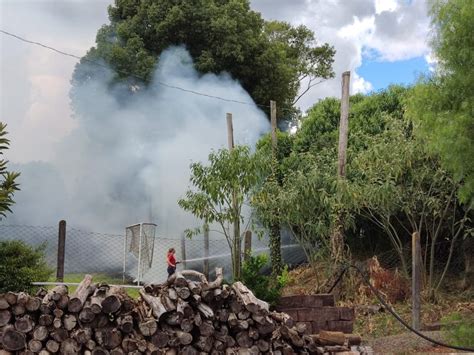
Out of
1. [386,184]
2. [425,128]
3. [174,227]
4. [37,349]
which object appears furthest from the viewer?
[174,227]

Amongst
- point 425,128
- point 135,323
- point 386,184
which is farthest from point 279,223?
point 135,323

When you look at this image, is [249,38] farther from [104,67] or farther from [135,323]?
[135,323]

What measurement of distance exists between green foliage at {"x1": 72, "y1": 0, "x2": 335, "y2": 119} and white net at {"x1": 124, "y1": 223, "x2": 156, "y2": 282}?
10889 millimetres

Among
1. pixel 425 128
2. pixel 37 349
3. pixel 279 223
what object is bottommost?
pixel 37 349

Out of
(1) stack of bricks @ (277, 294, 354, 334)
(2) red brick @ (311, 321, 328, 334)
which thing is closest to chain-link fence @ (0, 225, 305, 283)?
(1) stack of bricks @ (277, 294, 354, 334)

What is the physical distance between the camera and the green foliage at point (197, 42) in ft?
88.2

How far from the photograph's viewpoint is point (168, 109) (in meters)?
27.2

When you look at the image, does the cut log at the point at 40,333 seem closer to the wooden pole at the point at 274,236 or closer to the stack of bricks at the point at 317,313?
the stack of bricks at the point at 317,313

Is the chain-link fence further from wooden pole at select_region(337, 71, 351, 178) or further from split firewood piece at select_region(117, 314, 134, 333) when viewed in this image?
split firewood piece at select_region(117, 314, 134, 333)

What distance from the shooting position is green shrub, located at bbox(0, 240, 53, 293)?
33.0 ft

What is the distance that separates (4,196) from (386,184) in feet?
22.3

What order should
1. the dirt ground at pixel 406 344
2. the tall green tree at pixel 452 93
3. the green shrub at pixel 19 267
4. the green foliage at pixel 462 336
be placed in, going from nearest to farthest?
the green foliage at pixel 462 336 < the dirt ground at pixel 406 344 < the green shrub at pixel 19 267 < the tall green tree at pixel 452 93

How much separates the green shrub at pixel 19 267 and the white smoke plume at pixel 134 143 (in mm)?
15562

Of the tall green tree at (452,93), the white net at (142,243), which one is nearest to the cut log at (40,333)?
the tall green tree at (452,93)
